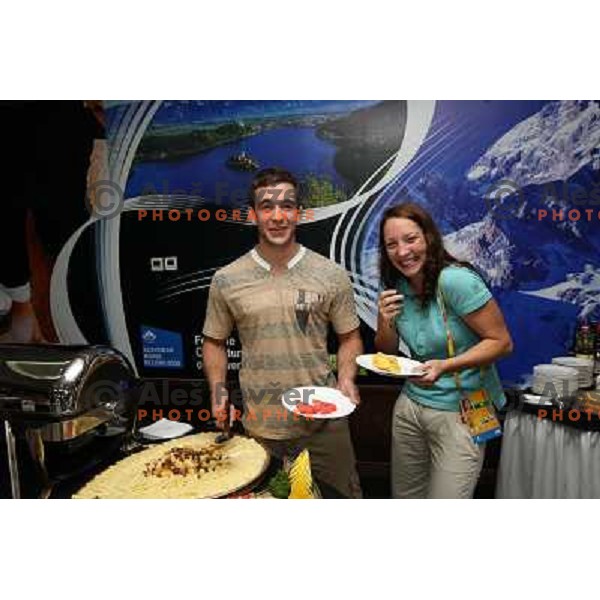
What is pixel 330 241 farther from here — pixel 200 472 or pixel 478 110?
pixel 200 472

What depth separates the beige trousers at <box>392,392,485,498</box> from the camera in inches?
97.2

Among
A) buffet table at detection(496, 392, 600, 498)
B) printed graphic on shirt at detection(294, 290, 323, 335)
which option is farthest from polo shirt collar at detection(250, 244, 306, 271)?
buffet table at detection(496, 392, 600, 498)

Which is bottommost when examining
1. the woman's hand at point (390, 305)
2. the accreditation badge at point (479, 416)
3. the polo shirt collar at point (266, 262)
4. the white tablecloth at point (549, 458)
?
the white tablecloth at point (549, 458)

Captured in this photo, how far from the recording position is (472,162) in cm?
236

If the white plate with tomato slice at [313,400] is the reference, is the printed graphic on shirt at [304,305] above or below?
above

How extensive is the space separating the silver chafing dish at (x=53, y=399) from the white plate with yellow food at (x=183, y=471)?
0.15 metres

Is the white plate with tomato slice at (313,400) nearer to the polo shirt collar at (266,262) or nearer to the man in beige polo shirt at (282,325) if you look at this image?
the man in beige polo shirt at (282,325)

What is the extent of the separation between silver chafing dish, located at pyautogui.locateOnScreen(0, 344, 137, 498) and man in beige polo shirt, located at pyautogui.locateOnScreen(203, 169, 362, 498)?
1.38ft

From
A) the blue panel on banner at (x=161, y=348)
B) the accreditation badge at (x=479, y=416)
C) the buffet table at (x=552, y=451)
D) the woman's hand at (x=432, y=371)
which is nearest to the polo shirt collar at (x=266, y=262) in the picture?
the blue panel on banner at (x=161, y=348)

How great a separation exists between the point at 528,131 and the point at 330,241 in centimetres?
83

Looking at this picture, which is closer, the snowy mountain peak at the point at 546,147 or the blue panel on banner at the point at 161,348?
the snowy mountain peak at the point at 546,147

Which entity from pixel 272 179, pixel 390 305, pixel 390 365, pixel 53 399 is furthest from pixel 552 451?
pixel 53 399

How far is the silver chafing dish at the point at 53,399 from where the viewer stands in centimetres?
232

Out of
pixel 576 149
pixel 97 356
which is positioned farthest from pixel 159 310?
pixel 576 149
